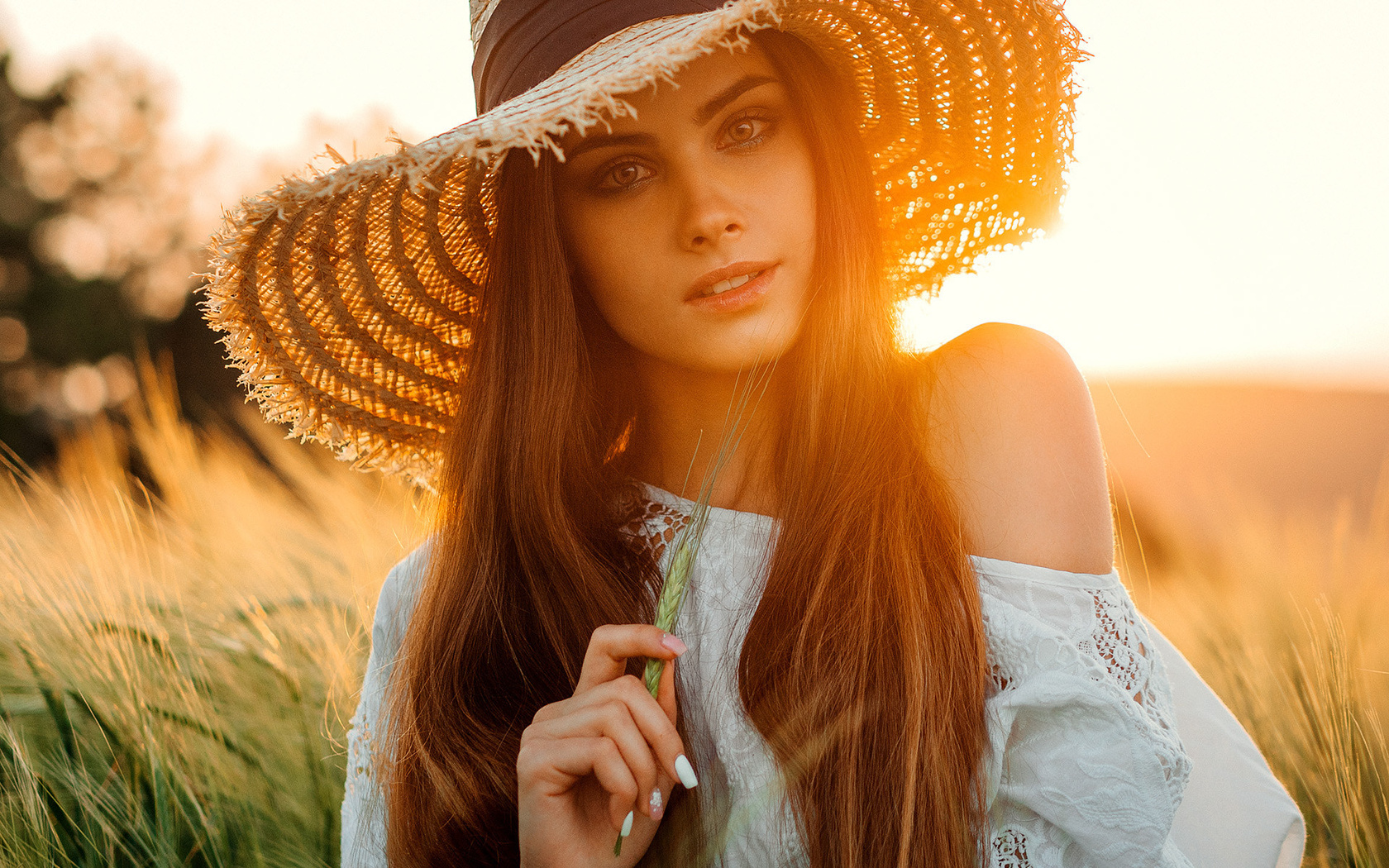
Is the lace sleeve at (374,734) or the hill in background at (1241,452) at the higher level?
the lace sleeve at (374,734)

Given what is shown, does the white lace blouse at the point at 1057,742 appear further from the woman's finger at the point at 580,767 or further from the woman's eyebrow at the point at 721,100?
the woman's eyebrow at the point at 721,100

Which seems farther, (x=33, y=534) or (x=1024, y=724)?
(x=33, y=534)

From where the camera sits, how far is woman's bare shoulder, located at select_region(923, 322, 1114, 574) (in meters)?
1.45

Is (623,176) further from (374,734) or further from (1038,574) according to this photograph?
(374,734)

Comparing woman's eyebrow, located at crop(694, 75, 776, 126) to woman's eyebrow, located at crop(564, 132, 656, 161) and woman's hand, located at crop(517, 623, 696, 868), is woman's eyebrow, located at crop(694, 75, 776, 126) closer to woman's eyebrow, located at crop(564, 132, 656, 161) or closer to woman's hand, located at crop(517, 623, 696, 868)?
woman's eyebrow, located at crop(564, 132, 656, 161)

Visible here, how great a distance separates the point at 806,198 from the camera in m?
1.67

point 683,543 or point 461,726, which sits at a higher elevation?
point 683,543

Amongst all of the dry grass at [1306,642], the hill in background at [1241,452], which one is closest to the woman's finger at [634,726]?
the dry grass at [1306,642]

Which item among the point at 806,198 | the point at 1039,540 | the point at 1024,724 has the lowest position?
the point at 1024,724

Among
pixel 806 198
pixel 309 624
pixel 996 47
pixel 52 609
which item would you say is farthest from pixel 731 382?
pixel 52 609

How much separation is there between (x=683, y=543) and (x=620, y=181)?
0.82m

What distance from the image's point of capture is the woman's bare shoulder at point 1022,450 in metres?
1.45

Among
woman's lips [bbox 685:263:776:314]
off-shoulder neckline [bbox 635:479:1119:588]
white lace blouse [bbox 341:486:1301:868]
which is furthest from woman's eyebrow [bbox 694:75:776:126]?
off-shoulder neckline [bbox 635:479:1119:588]

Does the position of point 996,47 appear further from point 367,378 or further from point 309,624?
point 309,624
